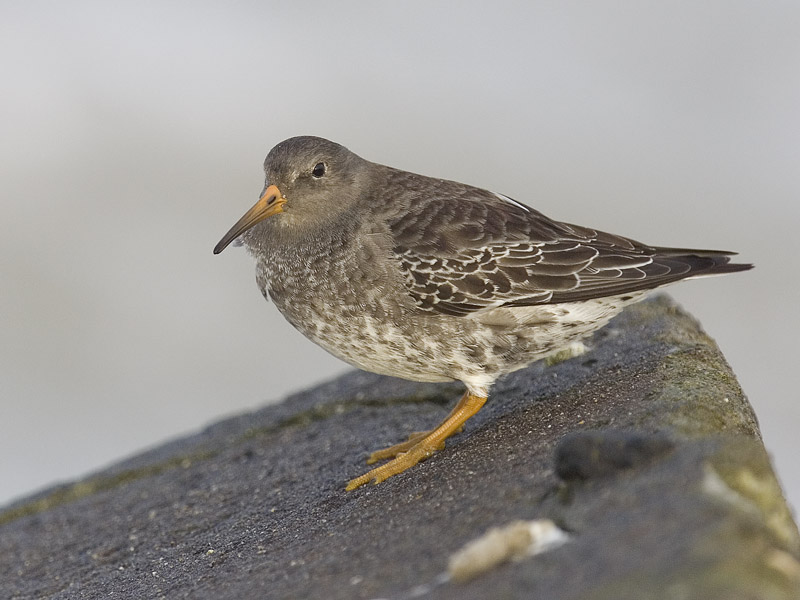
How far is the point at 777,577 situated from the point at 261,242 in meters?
4.52

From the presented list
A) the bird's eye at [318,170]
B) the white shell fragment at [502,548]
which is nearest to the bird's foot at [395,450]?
the bird's eye at [318,170]

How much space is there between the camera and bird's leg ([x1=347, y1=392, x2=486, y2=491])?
232 inches

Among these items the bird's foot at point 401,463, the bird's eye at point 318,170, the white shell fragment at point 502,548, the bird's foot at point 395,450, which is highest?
the bird's eye at point 318,170

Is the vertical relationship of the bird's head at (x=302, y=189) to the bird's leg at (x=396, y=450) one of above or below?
above

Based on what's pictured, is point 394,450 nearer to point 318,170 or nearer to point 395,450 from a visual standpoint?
point 395,450

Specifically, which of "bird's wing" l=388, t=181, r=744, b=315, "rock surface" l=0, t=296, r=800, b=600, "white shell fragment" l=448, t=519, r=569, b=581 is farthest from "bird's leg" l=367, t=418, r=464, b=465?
"white shell fragment" l=448, t=519, r=569, b=581

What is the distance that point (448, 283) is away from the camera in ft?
20.1

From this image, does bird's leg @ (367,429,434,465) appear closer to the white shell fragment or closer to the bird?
the bird

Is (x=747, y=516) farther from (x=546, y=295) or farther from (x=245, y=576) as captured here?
(x=546, y=295)

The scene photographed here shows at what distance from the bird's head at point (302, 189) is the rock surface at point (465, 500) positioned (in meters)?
1.55

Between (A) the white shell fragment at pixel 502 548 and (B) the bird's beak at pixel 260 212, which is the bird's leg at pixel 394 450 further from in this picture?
(A) the white shell fragment at pixel 502 548

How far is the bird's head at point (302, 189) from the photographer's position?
670 cm

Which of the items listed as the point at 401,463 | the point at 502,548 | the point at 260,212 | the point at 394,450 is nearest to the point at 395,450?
the point at 394,450

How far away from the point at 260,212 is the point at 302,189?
308mm
